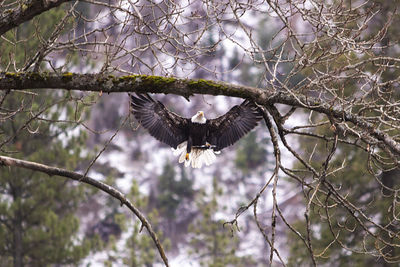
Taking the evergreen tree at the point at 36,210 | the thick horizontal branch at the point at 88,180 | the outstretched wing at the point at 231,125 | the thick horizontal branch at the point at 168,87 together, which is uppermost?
the evergreen tree at the point at 36,210

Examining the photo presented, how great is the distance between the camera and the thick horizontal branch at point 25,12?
143 inches

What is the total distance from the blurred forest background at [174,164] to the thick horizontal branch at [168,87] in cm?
13

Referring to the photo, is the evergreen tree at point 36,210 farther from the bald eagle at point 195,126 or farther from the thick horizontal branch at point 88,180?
the thick horizontal branch at point 88,180

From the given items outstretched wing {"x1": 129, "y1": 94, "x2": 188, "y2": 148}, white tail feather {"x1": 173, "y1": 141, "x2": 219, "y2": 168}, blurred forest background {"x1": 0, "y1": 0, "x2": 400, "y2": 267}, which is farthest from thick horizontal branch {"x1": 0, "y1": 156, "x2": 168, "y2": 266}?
white tail feather {"x1": 173, "y1": 141, "x2": 219, "y2": 168}

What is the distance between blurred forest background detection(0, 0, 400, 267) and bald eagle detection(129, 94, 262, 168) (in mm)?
587

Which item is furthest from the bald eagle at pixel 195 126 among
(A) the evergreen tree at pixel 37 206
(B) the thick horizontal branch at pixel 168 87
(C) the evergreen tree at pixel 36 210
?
(C) the evergreen tree at pixel 36 210

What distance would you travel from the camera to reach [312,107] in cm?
390

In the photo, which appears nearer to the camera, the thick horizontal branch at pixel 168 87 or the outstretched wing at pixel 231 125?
the thick horizontal branch at pixel 168 87

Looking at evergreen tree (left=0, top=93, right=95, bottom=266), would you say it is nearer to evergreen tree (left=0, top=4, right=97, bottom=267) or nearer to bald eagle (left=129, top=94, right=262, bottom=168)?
evergreen tree (left=0, top=4, right=97, bottom=267)

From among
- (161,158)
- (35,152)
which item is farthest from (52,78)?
(161,158)

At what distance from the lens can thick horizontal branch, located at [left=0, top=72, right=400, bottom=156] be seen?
3.97 m

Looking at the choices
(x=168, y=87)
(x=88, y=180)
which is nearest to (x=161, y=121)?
(x=88, y=180)

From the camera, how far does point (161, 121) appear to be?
6555 mm

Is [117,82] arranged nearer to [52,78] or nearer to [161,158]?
[52,78]
